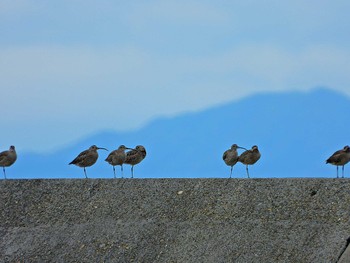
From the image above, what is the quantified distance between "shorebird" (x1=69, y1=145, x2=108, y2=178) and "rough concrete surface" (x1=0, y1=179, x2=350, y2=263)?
1077 mm

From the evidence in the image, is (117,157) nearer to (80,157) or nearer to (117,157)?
(117,157)

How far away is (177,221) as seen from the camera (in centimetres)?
1714

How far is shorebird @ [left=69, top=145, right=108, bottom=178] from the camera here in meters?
19.7

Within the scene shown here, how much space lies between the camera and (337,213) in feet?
54.6

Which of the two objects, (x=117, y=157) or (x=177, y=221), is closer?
(x=177, y=221)

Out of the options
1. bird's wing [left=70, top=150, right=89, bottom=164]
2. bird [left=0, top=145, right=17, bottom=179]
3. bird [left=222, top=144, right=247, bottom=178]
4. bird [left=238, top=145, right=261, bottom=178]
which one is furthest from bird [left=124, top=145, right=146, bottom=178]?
bird [left=0, top=145, right=17, bottom=179]

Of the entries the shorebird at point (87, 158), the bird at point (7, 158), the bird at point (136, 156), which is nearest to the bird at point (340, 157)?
the bird at point (136, 156)

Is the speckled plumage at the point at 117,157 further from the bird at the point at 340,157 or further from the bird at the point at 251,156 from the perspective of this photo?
the bird at the point at 340,157

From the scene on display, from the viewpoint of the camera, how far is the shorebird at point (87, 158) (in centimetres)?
1973

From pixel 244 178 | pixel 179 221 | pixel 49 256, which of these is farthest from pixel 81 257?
pixel 244 178

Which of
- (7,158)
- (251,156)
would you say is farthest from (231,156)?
(7,158)

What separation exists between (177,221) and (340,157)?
3.20m

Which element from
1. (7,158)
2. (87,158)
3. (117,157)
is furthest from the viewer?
(7,158)

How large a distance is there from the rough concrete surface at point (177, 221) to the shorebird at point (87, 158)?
1077 mm
